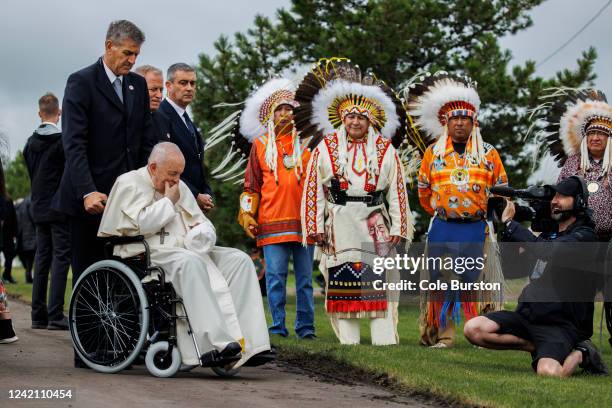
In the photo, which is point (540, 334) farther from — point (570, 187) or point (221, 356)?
point (221, 356)

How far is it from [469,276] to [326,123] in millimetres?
1861

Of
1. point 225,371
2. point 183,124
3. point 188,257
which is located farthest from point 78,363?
point 183,124

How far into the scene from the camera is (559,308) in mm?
8195

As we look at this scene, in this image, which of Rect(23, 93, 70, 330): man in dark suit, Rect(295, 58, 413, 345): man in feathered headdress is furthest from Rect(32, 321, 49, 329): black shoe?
Rect(295, 58, 413, 345): man in feathered headdress

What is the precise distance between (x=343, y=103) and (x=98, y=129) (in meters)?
2.76

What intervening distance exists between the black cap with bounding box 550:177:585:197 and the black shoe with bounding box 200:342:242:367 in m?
2.64

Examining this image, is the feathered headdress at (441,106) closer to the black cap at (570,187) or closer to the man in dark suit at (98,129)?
the black cap at (570,187)

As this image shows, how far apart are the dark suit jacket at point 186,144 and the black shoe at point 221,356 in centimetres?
224

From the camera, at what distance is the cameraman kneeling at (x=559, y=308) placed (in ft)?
26.7

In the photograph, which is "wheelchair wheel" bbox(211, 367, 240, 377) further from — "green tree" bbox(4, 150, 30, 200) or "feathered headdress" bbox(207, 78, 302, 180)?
"green tree" bbox(4, 150, 30, 200)

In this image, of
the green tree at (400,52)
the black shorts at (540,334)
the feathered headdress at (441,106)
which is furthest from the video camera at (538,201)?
the green tree at (400,52)

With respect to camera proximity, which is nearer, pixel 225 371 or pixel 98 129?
pixel 225 371

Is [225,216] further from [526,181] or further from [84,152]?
[84,152]

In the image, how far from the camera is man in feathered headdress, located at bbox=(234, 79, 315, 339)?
412 inches
